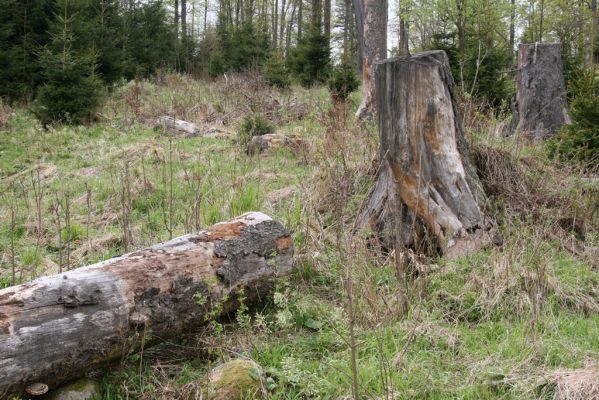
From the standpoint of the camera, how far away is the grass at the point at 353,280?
3.16m

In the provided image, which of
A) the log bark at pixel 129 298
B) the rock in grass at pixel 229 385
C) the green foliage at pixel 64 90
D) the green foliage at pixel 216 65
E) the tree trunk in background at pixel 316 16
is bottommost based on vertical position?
the rock in grass at pixel 229 385

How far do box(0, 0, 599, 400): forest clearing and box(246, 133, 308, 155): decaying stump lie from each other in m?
0.03

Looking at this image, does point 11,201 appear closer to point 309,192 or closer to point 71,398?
point 309,192

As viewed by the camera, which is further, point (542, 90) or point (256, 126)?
Result: point (256, 126)

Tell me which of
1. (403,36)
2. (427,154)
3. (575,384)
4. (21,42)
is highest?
(403,36)

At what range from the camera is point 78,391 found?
3.08 metres

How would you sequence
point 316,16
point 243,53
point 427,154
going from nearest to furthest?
point 427,154 < point 316,16 < point 243,53

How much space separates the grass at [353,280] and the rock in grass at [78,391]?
0.11 meters

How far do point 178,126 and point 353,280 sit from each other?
7771mm

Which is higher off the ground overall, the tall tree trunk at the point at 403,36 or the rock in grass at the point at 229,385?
the tall tree trunk at the point at 403,36

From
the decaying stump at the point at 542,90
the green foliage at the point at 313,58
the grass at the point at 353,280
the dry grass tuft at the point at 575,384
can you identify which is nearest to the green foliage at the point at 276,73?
the green foliage at the point at 313,58

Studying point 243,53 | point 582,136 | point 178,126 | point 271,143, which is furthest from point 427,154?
point 243,53

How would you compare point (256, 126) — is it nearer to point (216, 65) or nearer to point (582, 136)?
point (582, 136)

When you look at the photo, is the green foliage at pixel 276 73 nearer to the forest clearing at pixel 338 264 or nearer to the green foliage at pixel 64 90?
the green foliage at pixel 64 90
